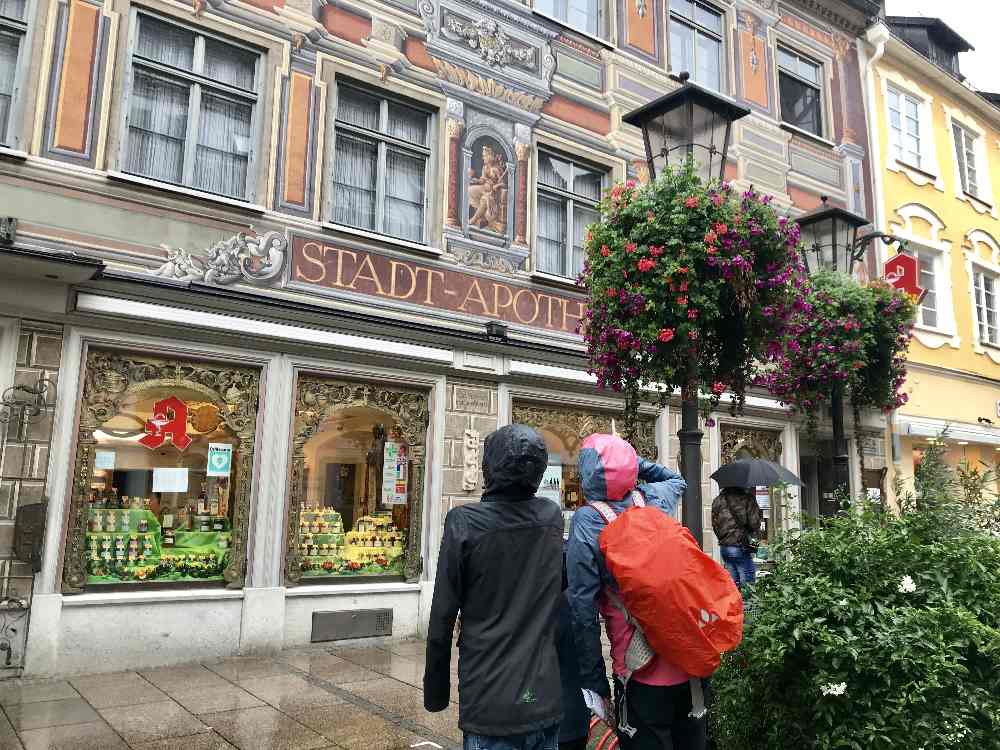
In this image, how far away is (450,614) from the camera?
2881mm

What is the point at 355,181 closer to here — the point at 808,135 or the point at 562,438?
the point at 562,438

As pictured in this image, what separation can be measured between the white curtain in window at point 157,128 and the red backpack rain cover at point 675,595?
6476 mm

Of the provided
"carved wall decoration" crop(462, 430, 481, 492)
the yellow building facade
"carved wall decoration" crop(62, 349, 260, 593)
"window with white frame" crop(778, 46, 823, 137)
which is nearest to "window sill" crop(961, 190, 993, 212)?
the yellow building facade

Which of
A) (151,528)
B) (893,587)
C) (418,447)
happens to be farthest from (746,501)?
(151,528)

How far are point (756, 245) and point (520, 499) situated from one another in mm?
4082

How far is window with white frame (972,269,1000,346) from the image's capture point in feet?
56.2

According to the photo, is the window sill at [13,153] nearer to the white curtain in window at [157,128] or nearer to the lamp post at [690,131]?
the white curtain in window at [157,128]

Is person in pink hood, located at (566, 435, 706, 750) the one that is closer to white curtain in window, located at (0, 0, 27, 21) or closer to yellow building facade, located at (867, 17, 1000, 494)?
white curtain in window, located at (0, 0, 27, 21)

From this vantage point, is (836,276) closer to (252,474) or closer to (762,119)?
(762,119)

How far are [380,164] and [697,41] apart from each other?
680 centimetres

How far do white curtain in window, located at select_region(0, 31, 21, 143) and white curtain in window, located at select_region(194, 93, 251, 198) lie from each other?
1.64 meters

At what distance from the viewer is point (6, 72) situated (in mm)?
7117

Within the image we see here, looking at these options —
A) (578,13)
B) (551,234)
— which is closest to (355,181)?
(551,234)

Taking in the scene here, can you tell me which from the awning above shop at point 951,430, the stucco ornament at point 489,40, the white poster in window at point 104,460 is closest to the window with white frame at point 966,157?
the awning above shop at point 951,430
